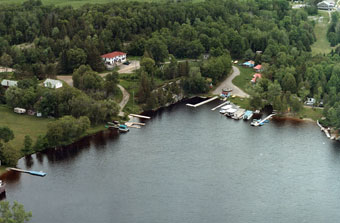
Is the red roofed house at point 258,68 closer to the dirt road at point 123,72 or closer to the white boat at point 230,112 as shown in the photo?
the white boat at point 230,112

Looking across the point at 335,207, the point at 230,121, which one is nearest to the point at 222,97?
the point at 230,121

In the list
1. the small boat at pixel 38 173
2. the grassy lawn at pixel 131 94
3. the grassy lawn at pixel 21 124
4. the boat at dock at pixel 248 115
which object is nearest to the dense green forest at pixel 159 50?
the grassy lawn at pixel 131 94

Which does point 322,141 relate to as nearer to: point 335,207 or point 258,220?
point 335,207

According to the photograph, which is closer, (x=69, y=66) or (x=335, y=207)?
(x=335, y=207)

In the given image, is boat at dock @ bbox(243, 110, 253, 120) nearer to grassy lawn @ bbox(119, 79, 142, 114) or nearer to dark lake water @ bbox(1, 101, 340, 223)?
dark lake water @ bbox(1, 101, 340, 223)

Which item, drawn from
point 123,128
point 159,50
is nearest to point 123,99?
point 123,128

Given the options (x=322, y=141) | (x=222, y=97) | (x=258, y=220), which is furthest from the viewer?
(x=222, y=97)
